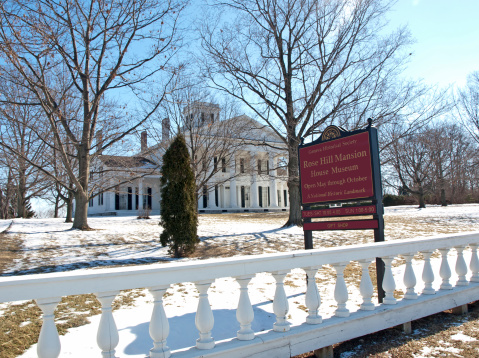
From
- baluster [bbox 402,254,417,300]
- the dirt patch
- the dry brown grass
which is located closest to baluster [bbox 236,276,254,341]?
the dry brown grass

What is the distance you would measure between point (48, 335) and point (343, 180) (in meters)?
4.25

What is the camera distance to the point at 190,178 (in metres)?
9.49

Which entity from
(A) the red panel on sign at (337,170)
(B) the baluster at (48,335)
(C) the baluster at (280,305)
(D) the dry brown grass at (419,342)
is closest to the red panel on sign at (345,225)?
(A) the red panel on sign at (337,170)

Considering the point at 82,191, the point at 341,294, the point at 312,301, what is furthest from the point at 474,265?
the point at 82,191

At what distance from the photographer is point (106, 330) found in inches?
91.3

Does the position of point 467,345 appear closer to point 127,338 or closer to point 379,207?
point 379,207

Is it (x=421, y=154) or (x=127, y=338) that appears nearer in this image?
(x=127, y=338)

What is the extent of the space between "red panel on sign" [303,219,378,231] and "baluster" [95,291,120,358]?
12.1 feet

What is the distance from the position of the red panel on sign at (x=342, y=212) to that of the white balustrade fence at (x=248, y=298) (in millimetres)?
919

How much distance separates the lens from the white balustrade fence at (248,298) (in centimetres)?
218

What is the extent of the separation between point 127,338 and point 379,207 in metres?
3.59

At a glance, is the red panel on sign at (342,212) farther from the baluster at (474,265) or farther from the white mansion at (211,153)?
the white mansion at (211,153)

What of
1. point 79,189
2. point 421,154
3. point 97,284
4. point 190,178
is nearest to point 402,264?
point 190,178

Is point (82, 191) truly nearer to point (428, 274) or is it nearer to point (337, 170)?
point (337, 170)
